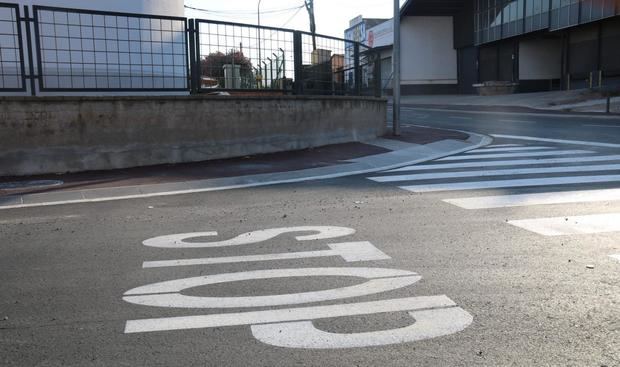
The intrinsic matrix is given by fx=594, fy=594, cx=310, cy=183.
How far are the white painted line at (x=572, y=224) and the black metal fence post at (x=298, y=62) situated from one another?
30.0 ft

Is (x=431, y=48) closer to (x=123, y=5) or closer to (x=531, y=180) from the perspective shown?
(x=123, y=5)

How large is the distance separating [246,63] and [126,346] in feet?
37.0

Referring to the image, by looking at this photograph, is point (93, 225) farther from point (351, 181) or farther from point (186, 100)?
point (186, 100)

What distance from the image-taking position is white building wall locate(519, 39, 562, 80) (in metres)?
52.9

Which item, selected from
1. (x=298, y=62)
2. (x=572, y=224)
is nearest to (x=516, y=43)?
(x=298, y=62)

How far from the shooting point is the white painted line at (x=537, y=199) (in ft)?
27.0

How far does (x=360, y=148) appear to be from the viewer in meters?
15.6

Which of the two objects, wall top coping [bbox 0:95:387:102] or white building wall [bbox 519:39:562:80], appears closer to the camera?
wall top coping [bbox 0:95:387:102]

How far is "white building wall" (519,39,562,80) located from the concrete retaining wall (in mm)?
42822

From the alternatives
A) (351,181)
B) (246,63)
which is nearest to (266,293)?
(351,181)

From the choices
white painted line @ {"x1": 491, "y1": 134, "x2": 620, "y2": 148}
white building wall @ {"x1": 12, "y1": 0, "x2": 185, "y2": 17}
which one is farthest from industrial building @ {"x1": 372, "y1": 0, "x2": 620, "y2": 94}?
white building wall @ {"x1": 12, "y1": 0, "x2": 185, "y2": 17}

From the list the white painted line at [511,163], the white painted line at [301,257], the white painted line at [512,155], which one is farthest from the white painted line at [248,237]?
the white painted line at [512,155]

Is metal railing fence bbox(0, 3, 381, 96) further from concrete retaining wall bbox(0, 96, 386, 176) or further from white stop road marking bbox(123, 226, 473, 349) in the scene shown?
white stop road marking bbox(123, 226, 473, 349)

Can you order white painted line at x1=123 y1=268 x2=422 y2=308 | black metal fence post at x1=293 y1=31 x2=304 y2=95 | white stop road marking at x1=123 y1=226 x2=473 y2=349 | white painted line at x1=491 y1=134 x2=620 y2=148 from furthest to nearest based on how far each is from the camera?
white painted line at x1=491 y1=134 x2=620 y2=148 → black metal fence post at x1=293 y1=31 x2=304 y2=95 → white painted line at x1=123 y1=268 x2=422 y2=308 → white stop road marking at x1=123 y1=226 x2=473 y2=349
